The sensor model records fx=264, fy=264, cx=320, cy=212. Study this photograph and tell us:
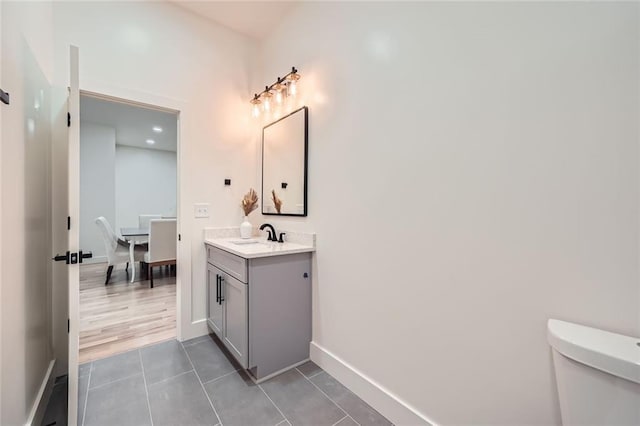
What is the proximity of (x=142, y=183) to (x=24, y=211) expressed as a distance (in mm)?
5899

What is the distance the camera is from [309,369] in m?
1.88

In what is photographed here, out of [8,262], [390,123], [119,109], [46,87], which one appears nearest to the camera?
[8,262]

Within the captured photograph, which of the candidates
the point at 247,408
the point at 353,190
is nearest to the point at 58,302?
the point at 247,408

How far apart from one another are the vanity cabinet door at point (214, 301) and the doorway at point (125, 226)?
17.0 inches

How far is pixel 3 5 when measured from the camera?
3.28 ft

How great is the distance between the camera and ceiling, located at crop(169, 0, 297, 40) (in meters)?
2.24

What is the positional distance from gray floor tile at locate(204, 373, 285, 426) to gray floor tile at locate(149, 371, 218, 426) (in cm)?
6

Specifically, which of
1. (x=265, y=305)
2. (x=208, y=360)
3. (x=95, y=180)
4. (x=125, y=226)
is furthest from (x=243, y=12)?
(x=125, y=226)

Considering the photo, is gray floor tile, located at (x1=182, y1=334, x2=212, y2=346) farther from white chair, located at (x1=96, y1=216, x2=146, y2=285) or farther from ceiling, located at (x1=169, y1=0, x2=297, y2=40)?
ceiling, located at (x1=169, y1=0, x2=297, y2=40)

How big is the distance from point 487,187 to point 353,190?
77 cm

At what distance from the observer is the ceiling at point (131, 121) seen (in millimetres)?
4133

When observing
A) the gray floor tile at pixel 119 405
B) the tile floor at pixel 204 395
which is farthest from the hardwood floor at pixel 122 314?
the gray floor tile at pixel 119 405

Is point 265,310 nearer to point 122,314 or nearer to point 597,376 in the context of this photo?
point 597,376

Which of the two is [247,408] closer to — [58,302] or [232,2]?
[58,302]
